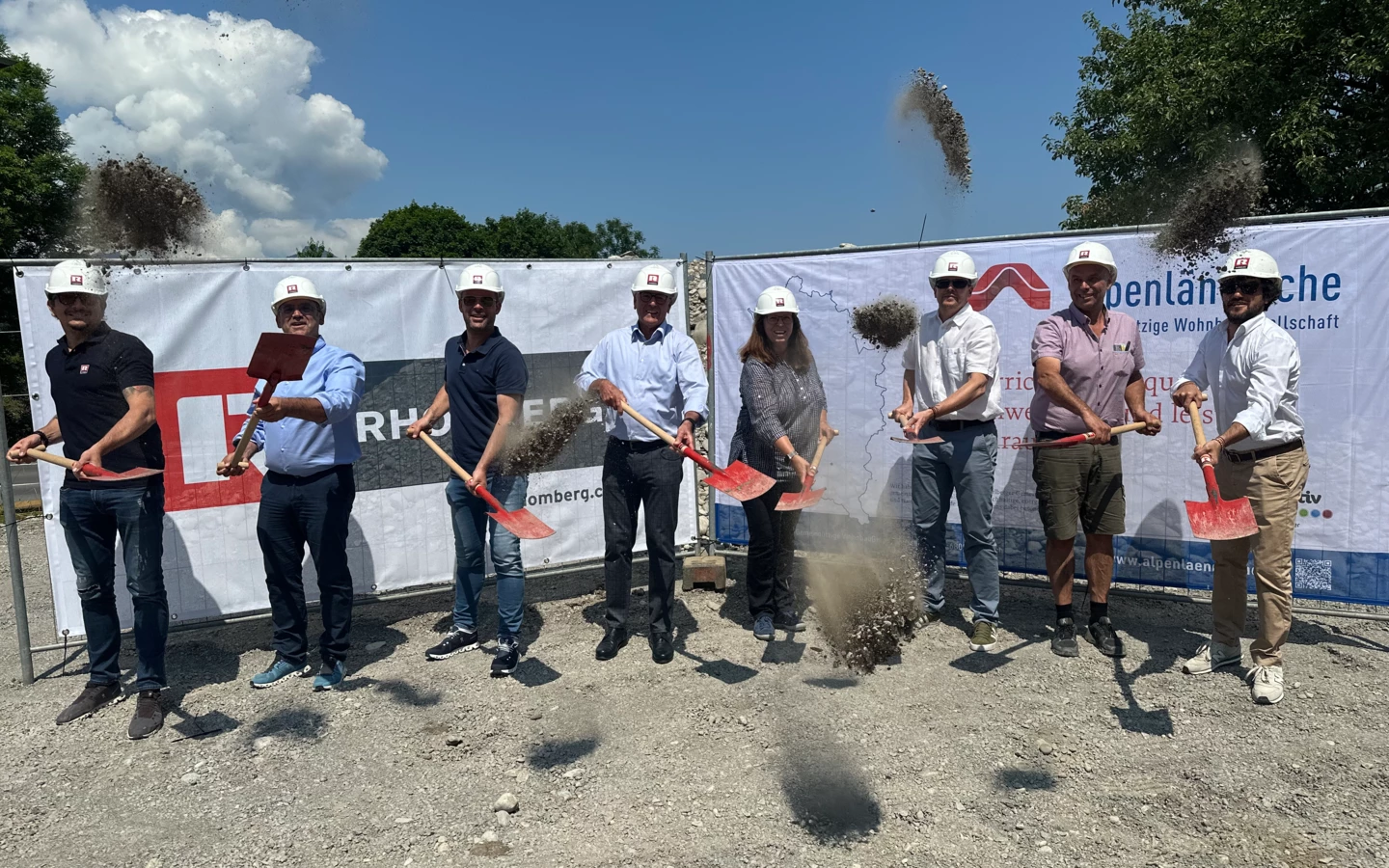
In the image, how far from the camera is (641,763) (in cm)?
367

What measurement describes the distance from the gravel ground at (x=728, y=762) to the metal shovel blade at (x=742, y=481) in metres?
1.02

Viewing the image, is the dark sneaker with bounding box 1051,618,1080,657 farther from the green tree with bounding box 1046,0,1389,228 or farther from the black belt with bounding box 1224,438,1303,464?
the green tree with bounding box 1046,0,1389,228

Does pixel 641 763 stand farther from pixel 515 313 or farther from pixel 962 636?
pixel 515 313

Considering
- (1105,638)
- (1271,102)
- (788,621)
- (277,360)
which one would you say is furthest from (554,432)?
(1271,102)

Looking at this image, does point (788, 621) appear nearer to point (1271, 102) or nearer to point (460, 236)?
point (1271, 102)

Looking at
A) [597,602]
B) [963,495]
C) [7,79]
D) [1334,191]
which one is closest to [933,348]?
[963,495]

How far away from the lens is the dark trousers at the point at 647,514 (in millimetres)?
4809

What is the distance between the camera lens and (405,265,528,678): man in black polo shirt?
4.68 meters

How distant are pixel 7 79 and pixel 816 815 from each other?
1379 inches

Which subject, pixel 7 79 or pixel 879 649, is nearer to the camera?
pixel 879 649

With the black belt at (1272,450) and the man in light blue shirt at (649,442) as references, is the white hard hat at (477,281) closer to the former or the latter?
the man in light blue shirt at (649,442)

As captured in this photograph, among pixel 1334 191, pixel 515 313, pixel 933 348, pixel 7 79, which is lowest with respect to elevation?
pixel 933 348

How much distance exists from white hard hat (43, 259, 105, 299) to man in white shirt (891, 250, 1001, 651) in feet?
14.6

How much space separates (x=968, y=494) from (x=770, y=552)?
1273 mm
